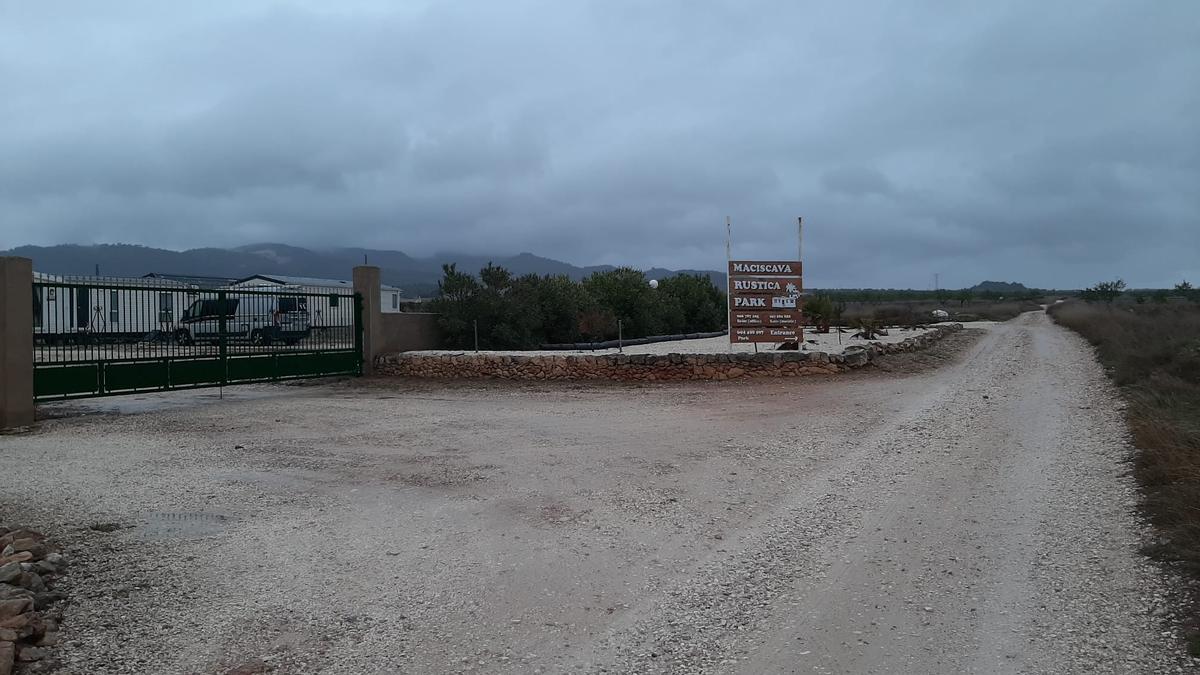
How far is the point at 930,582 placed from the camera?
18.1 feet

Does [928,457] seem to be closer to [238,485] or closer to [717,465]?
[717,465]

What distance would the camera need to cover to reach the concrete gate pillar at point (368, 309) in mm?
20172

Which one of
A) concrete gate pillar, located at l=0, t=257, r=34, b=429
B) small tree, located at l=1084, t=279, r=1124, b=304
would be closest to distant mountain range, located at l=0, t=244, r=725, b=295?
small tree, located at l=1084, t=279, r=1124, b=304

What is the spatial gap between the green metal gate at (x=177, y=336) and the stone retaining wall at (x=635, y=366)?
258 cm

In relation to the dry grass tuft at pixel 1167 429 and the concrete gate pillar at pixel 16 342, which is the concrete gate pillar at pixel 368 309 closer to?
the concrete gate pillar at pixel 16 342

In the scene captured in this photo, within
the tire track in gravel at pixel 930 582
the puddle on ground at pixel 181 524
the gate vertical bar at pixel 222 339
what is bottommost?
the tire track in gravel at pixel 930 582

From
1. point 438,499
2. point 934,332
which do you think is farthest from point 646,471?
point 934,332

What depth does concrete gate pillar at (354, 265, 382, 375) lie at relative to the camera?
20172 millimetres

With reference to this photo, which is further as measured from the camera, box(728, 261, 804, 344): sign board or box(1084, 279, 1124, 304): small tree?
box(1084, 279, 1124, 304): small tree

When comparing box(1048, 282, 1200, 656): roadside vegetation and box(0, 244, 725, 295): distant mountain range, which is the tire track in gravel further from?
box(0, 244, 725, 295): distant mountain range

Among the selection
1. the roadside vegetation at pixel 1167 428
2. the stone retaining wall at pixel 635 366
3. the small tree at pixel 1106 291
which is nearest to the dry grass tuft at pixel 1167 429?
the roadside vegetation at pixel 1167 428

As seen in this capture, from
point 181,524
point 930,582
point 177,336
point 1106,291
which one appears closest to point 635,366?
point 177,336

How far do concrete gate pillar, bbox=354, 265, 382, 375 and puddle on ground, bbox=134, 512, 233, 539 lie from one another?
13.1 m

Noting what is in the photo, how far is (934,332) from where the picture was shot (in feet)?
108
